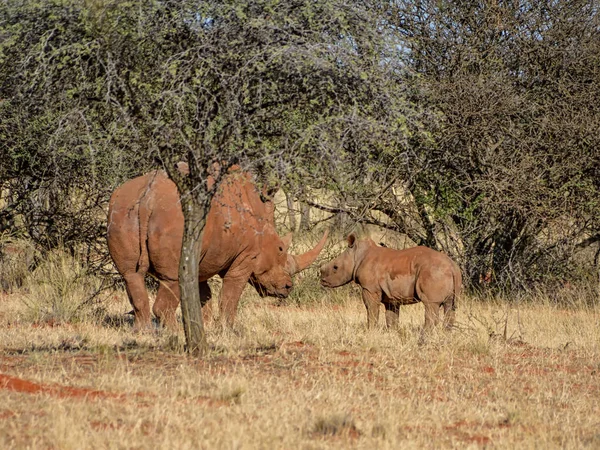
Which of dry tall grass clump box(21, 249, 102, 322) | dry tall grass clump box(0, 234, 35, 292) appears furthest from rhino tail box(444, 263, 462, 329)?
dry tall grass clump box(0, 234, 35, 292)

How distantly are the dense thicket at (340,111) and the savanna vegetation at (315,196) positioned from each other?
4 centimetres

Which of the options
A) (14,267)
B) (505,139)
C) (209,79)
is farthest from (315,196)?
(14,267)

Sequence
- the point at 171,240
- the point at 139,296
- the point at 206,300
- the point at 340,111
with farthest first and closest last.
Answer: the point at 206,300 < the point at 139,296 < the point at 171,240 < the point at 340,111

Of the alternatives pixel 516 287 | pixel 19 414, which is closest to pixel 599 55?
pixel 516 287

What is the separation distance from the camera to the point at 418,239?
14.5 metres

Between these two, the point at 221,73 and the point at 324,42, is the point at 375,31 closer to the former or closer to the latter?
the point at 324,42

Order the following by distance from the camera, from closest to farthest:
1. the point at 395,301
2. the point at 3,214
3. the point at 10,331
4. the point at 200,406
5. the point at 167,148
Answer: the point at 200,406, the point at 167,148, the point at 10,331, the point at 395,301, the point at 3,214

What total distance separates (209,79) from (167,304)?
3.29 metres

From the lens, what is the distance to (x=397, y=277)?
11.2 m

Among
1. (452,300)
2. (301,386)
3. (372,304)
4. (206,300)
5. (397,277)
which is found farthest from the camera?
(206,300)

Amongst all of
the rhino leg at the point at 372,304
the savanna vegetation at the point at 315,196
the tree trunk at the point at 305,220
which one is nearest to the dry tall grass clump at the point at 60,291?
the savanna vegetation at the point at 315,196

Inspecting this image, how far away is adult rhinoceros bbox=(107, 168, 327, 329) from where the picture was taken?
10188mm

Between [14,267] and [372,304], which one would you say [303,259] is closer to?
[372,304]

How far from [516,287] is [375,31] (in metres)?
6.62
